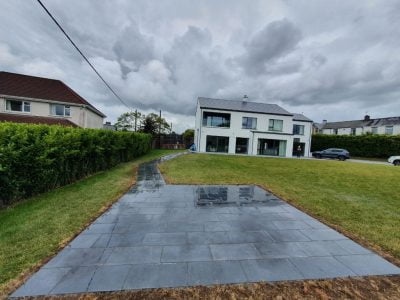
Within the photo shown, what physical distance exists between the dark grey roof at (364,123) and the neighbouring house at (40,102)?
49593mm

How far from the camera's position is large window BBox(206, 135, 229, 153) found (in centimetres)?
2588

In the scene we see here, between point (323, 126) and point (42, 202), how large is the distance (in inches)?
2255

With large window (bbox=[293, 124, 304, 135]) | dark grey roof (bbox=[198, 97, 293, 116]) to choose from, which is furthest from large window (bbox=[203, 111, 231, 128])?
large window (bbox=[293, 124, 304, 135])

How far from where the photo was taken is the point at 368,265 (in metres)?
2.86

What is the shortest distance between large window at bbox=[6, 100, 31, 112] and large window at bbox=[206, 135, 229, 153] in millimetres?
19298

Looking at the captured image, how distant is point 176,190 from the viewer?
6.80 m

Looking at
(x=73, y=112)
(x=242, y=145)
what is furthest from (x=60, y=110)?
(x=242, y=145)

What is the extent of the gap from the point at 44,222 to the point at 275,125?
1074 inches

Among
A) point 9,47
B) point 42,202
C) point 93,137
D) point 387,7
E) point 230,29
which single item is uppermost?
point 230,29

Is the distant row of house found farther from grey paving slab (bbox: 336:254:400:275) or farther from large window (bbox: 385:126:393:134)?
grey paving slab (bbox: 336:254:400:275)

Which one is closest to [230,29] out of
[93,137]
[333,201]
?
[93,137]

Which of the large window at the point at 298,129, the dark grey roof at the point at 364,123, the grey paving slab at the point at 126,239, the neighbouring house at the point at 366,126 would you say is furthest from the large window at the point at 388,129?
the grey paving slab at the point at 126,239

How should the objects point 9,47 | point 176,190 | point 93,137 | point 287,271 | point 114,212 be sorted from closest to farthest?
point 287,271 < point 114,212 < point 176,190 < point 93,137 < point 9,47

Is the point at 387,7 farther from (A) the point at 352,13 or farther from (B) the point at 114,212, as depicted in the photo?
(B) the point at 114,212
